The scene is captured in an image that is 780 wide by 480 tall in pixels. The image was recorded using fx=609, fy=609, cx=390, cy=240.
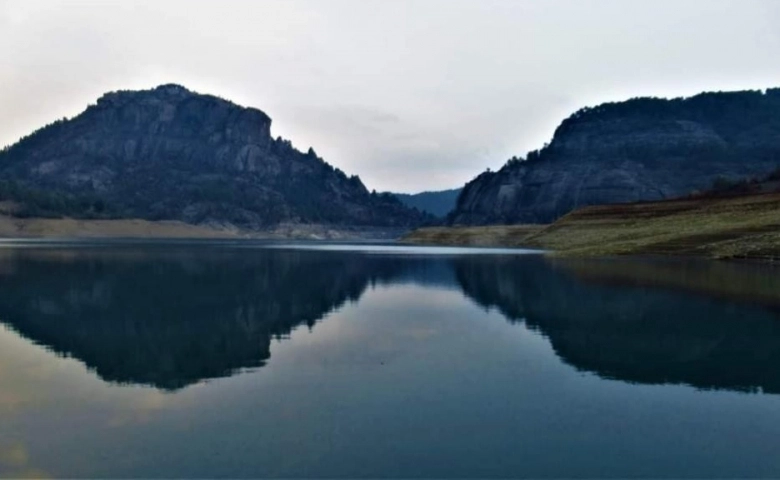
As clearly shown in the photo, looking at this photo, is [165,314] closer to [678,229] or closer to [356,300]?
[356,300]

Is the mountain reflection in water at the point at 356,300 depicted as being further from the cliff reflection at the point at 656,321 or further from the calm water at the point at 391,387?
the calm water at the point at 391,387

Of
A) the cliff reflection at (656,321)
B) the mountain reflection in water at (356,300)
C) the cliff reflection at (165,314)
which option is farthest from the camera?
the cliff reflection at (165,314)

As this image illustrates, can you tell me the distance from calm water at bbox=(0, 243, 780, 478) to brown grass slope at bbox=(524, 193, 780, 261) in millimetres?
48905

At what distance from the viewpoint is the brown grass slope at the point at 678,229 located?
8551 centimetres

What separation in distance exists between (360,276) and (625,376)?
45.8 meters

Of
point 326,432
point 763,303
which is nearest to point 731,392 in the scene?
point 326,432

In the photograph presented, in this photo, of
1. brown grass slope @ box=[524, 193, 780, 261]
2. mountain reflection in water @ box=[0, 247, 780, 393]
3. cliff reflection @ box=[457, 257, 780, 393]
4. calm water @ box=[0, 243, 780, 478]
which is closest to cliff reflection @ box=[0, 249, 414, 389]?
mountain reflection in water @ box=[0, 247, 780, 393]

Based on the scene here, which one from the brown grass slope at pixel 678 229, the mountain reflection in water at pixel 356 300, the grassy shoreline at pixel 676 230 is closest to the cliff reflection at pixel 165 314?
the mountain reflection in water at pixel 356 300

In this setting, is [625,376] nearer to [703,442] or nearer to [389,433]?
[703,442]

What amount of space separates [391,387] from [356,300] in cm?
2453

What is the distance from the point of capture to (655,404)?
56.4ft

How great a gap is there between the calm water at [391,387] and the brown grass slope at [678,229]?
48.9 m

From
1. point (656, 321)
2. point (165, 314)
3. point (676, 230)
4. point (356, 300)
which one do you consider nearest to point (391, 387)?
point (656, 321)

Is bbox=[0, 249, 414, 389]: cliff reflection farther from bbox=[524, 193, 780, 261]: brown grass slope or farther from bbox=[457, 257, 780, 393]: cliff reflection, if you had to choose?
bbox=[524, 193, 780, 261]: brown grass slope
